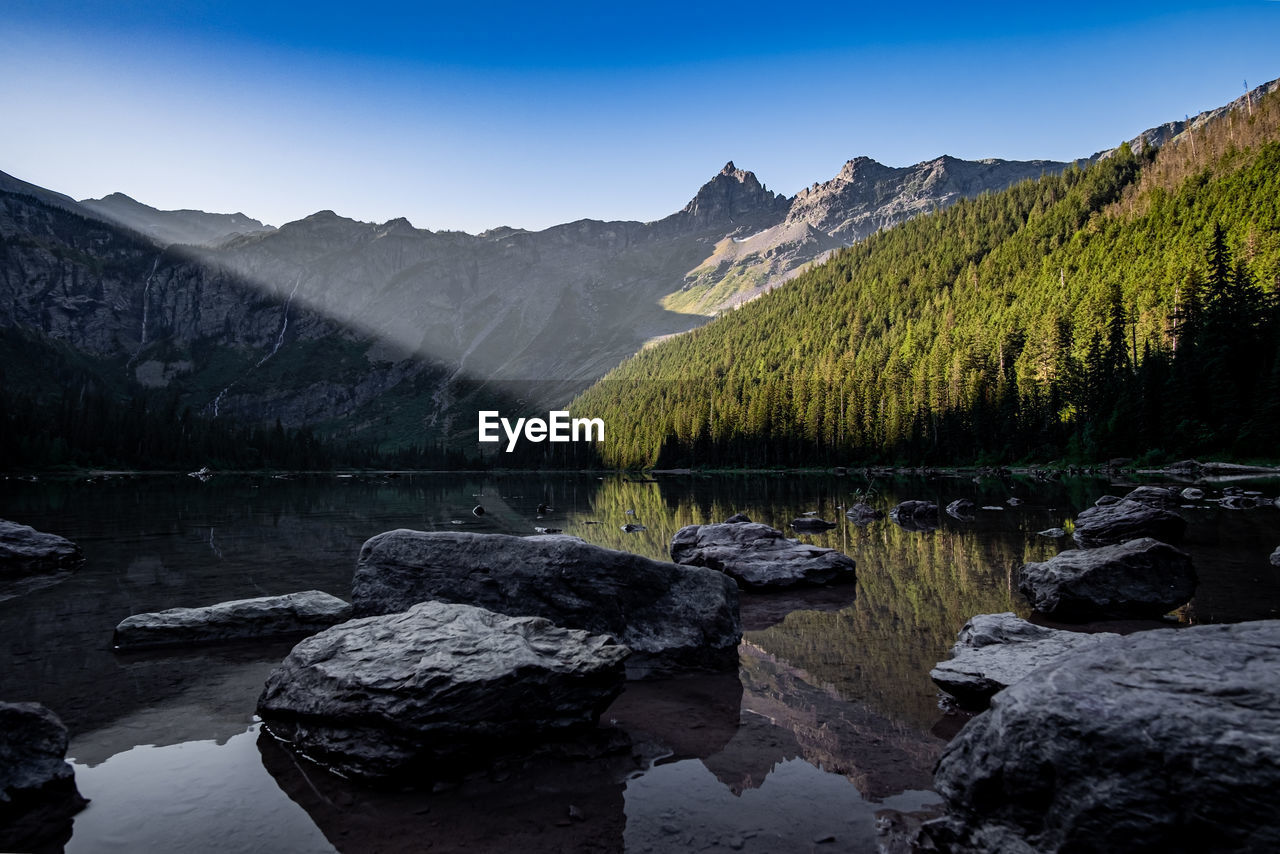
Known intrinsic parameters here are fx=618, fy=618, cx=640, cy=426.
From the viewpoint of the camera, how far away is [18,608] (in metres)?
15.1

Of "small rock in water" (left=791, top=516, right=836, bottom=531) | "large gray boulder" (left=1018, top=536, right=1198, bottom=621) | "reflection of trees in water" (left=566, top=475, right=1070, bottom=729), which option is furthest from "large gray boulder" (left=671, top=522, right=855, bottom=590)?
"small rock in water" (left=791, top=516, right=836, bottom=531)

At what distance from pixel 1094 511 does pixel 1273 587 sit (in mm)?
9872

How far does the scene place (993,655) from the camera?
9.56m

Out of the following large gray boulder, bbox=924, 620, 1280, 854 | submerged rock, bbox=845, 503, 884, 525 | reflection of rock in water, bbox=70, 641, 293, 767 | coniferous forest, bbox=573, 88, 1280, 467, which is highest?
coniferous forest, bbox=573, 88, 1280, 467

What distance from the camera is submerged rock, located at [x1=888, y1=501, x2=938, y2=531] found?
31336mm

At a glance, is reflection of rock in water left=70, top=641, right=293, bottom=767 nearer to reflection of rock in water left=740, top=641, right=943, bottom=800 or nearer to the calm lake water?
the calm lake water

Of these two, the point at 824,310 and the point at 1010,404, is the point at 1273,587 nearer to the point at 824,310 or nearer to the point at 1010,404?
the point at 1010,404

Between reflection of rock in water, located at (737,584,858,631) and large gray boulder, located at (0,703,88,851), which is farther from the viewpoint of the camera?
reflection of rock in water, located at (737,584,858,631)

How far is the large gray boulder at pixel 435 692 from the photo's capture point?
7.13 metres

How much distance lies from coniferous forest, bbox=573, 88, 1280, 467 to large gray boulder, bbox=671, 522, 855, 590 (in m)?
58.6

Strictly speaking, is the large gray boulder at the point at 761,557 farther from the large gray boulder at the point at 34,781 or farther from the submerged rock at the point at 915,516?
the large gray boulder at the point at 34,781

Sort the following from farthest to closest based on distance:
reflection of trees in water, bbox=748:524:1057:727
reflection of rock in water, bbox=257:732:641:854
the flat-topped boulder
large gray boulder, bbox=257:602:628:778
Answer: the flat-topped boulder → reflection of trees in water, bbox=748:524:1057:727 → large gray boulder, bbox=257:602:628:778 → reflection of rock in water, bbox=257:732:641:854

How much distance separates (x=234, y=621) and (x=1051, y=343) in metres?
114

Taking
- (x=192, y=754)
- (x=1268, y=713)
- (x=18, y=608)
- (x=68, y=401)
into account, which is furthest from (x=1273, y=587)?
(x=68, y=401)
